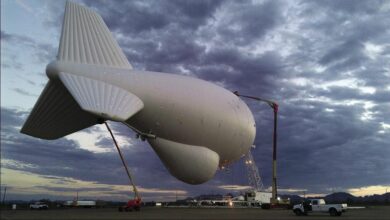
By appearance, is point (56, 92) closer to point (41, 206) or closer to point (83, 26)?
point (83, 26)

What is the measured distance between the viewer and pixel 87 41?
3788 cm

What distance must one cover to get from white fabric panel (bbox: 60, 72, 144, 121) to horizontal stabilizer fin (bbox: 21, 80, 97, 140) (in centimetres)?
397

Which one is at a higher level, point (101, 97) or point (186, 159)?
point (101, 97)

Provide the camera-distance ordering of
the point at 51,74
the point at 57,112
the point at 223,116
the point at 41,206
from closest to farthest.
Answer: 1. the point at 51,74
2. the point at 57,112
3. the point at 223,116
4. the point at 41,206

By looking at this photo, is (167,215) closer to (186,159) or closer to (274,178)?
(186,159)

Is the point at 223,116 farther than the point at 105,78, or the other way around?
the point at 223,116

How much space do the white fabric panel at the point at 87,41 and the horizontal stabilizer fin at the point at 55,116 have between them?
3.43m

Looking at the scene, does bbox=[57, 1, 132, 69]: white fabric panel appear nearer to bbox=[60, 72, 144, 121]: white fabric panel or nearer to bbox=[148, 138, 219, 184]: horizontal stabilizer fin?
bbox=[60, 72, 144, 121]: white fabric panel

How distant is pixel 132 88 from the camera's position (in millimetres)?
36781

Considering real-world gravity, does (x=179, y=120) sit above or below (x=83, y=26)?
below

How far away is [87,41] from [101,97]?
9968 millimetres

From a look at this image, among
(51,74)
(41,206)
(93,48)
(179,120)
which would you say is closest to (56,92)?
(51,74)

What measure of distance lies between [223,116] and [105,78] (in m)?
15.2

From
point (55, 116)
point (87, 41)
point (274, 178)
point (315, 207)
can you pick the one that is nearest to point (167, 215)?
point (55, 116)
